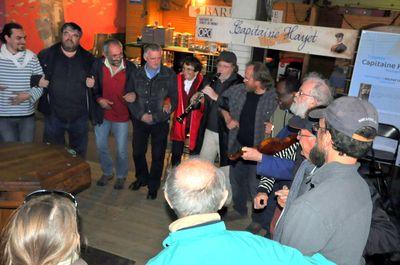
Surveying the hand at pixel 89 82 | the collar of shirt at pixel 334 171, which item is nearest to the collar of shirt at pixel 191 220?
the collar of shirt at pixel 334 171

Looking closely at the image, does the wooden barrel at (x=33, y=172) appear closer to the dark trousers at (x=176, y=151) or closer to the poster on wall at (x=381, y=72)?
the dark trousers at (x=176, y=151)

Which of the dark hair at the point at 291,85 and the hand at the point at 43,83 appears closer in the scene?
the dark hair at the point at 291,85

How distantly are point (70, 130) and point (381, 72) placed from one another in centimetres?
384

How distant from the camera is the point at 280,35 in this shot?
189 inches

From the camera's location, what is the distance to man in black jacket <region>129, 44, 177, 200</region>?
430cm

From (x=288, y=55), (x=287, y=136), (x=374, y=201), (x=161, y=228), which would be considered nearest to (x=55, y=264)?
(x=374, y=201)

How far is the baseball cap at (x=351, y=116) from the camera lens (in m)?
1.75

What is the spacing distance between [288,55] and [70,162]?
25.9 ft

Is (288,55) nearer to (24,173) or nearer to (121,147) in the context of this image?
(121,147)

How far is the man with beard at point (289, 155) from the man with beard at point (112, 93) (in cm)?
188

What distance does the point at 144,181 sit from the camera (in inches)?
186

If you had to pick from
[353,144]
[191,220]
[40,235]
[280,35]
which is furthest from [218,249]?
[280,35]

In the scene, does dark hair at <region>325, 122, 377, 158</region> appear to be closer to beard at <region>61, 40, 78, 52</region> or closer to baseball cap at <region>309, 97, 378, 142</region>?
baseball cap at <region>309, 97, 378, 142</region>

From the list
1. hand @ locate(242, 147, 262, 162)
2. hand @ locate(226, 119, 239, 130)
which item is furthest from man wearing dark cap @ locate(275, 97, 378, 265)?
hand @ locate(226, 119, 239, 130)
